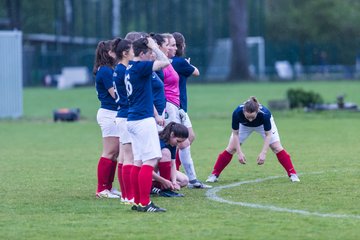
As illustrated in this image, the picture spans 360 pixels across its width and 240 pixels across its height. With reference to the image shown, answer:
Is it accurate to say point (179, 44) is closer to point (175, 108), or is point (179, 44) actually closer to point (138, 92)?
point (175, 108)

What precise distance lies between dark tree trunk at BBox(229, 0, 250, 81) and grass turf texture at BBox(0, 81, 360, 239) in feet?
94.4

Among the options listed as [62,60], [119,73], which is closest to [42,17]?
[62,60]

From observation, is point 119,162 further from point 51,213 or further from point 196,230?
point 196,230

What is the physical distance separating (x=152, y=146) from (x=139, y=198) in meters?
0.68

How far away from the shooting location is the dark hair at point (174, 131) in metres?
11.6

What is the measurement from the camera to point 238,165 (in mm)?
16281

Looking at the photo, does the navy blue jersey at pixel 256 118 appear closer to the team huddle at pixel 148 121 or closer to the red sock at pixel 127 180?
the team huddle at pixel 148 121

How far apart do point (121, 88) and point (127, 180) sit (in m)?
1.11

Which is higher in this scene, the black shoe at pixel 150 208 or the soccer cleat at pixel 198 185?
the black shoe at pixel 150 208

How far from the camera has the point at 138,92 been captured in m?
10.3

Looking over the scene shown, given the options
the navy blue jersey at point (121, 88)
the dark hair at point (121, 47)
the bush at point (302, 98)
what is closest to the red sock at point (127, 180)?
the navy blue jersey at point (121, 88)

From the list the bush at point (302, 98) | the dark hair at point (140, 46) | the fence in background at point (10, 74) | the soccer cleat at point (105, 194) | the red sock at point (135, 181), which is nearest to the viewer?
the dark hair at point (140, 46)

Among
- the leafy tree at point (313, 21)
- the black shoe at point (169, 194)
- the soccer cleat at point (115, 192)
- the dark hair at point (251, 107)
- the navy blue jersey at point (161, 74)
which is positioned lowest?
the leafy tree at point (313, 21)

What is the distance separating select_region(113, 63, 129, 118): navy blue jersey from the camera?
35.8 ft
